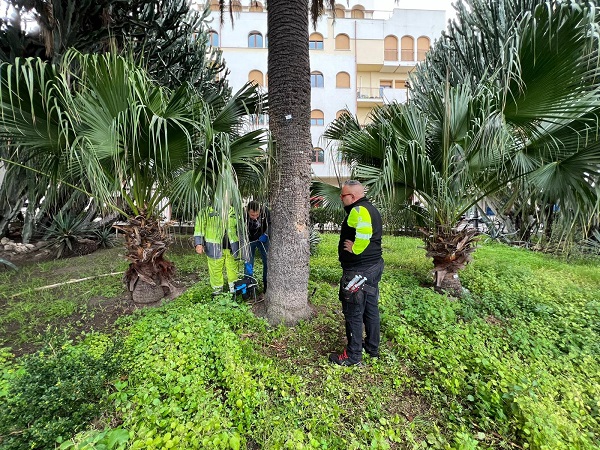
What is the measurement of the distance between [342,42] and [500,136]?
72.4 ft

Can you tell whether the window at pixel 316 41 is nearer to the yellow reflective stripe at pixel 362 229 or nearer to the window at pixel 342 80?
the window at pixel 342 80

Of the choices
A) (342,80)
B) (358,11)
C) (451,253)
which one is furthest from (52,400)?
(358,11)

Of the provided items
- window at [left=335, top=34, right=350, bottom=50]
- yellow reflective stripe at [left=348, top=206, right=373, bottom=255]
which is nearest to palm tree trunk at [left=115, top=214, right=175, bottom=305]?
yellow reflective stripe at [left=348, top=206, right=373, bottom=255]

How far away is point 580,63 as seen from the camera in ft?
9.48

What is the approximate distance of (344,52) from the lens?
21.2 m

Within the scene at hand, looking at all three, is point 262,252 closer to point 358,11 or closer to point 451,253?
point 451,253

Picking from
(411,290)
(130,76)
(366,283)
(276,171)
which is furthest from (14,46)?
(411,290)

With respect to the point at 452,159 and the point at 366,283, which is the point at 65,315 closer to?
the point at 366,283

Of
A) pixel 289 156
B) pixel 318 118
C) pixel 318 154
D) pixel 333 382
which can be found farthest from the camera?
pixel 318 118

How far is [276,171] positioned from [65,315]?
10.5 ft

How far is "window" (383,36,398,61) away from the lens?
21941 millimetres

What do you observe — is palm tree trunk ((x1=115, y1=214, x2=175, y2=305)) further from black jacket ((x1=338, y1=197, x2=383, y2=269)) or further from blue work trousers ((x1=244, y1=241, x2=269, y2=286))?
black jacket ((x1=338, y1=197, x2=383, y2=269))

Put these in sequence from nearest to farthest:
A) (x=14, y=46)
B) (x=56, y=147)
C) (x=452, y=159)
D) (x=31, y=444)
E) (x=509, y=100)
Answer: (x=31, y=444), (x=56, y=147), (x=509, y=100), (x=452, y=159), (x=14, y=46)

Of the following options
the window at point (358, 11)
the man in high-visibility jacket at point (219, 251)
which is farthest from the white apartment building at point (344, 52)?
the man in high-visibility jacket at point (219, 251)
